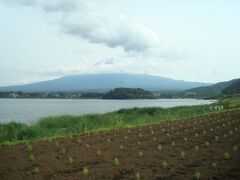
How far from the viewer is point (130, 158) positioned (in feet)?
36.4

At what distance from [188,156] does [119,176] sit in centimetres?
294

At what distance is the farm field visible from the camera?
9047 mm

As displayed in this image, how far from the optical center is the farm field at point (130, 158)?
29.7 feet

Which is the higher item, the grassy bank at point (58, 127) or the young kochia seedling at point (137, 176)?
the grassy bank at point (58, 127)

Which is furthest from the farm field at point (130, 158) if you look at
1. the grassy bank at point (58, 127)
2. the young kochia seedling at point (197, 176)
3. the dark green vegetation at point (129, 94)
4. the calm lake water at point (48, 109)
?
the dark green vegetation at point (129, 94)

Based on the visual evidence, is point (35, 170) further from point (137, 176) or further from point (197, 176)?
point (197, 176)

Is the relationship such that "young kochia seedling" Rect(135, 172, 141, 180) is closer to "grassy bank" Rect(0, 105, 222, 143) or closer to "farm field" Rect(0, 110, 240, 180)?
"farm field" Rect(0, 110, 240, 180)

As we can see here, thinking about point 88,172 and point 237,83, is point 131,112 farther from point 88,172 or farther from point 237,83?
point 237,83

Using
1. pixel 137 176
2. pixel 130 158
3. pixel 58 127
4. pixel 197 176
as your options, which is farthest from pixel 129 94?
pixel 197 176

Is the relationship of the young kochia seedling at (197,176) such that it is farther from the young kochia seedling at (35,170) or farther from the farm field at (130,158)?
the young kochia seedling at (35,170)

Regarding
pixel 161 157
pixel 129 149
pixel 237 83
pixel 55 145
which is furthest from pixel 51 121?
pixel 237 83

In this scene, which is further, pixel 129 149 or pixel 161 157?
pixel 129 149

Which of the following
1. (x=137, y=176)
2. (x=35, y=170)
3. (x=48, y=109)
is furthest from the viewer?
(x=48, y=109)

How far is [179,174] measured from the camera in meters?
8.80
